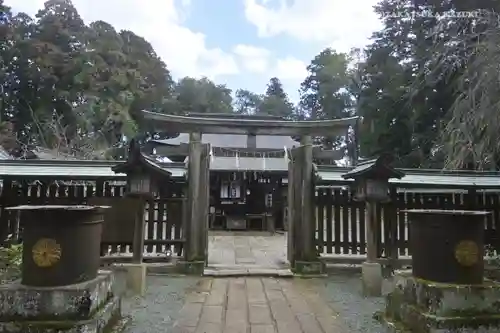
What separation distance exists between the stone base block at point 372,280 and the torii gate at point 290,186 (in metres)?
1.43

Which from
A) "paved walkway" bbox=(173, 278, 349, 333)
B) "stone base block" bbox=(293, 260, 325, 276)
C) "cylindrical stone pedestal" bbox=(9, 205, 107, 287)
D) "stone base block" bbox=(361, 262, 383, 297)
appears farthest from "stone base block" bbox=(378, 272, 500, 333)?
"stone base block" bbox=(293, 260, 325, 276)

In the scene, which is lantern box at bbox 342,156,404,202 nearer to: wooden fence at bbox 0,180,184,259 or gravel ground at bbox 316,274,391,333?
gravel ground at bbox 316,274,391,333

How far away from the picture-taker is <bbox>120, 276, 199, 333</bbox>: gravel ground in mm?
4285

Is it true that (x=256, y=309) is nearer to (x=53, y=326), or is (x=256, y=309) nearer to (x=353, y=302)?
(x=353, y=302)

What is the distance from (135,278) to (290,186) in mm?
3654

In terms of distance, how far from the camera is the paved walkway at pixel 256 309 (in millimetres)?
4227

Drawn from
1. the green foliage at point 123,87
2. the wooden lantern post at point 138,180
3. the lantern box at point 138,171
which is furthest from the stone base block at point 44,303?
the green foliage at point 123,87

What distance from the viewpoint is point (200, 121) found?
786 centimetres

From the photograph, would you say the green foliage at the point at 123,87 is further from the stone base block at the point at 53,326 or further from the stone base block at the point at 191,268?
the stone base block at the point at 53,326

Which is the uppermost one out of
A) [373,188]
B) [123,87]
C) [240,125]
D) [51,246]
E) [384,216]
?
[123,87]

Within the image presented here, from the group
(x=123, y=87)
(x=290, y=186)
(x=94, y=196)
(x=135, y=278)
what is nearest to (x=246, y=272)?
(x=290, y=186)

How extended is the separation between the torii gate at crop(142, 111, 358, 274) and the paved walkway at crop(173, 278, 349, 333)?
79 cm

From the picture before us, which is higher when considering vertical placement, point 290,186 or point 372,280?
point 290,186

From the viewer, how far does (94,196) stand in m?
7.22
